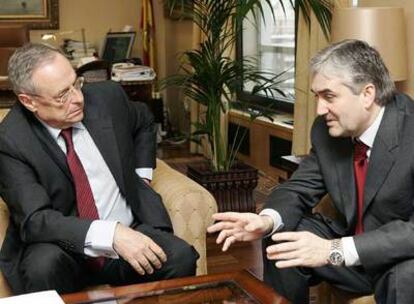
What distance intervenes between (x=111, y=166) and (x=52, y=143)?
197mm

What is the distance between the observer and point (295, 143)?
3.53 meters

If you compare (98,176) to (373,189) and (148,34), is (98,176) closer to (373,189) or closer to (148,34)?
(373,189)

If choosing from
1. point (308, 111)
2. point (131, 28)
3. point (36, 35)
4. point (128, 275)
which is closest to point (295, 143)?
point (308, 111)

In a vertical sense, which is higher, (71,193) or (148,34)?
(148,34)

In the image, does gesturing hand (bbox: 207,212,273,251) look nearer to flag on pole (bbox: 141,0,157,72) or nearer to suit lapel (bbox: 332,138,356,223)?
suit lapel (bbox: 332,138,356,223)

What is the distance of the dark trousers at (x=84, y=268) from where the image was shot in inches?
66.3

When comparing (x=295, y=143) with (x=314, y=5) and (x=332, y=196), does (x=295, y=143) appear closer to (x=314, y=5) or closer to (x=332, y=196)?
(x=314, y=5)

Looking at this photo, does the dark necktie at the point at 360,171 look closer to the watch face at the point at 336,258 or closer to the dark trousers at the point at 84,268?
the watch face at the point at 336,258

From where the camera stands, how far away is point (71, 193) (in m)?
1.88

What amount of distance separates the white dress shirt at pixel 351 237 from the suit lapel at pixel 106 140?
1.59 ft

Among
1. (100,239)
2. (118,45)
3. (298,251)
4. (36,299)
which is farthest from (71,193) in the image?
(118,45)

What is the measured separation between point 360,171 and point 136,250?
0.69m

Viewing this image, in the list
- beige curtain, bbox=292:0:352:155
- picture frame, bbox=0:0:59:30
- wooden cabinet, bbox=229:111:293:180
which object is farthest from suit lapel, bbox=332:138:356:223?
picture frame, bbox=0:0:59:30

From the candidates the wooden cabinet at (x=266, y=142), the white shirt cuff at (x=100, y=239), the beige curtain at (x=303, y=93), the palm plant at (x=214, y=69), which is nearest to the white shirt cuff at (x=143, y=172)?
the white shirt cuff at (x=100, y=239)
